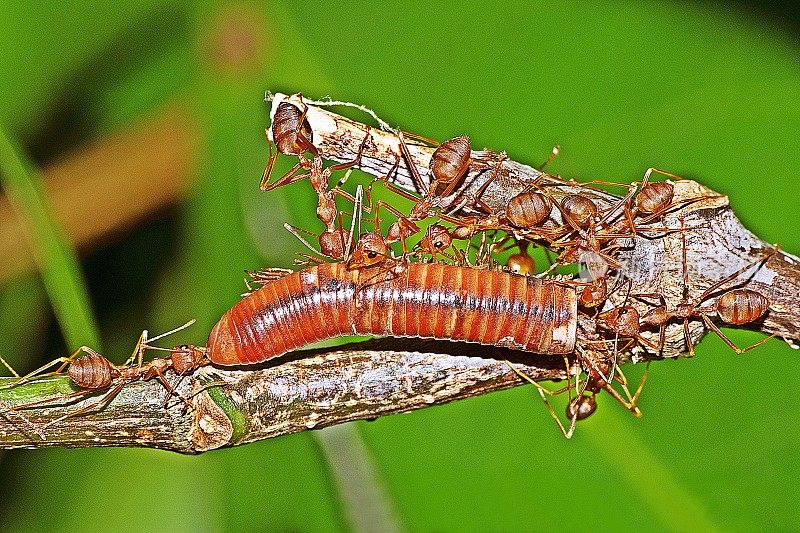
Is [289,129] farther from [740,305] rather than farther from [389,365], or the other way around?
[740,305]

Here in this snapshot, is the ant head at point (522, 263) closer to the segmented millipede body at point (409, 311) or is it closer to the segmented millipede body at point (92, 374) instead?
the segmented millipede body at point (409, 311)

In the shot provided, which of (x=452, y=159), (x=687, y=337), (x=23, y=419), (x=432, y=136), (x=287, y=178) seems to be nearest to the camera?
(x=23, y=419)

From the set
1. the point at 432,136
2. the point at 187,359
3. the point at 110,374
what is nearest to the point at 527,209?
the point at 187,359

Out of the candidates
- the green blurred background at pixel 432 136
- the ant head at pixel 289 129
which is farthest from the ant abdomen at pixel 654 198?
the green blurred background at pixel 432 136

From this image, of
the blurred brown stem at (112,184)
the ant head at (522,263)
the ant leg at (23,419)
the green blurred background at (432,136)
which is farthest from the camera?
the blurred brown stem at (112,184)

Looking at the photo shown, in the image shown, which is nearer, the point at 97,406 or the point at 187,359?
the point at 97,406

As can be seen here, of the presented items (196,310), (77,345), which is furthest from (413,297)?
(196,310)
